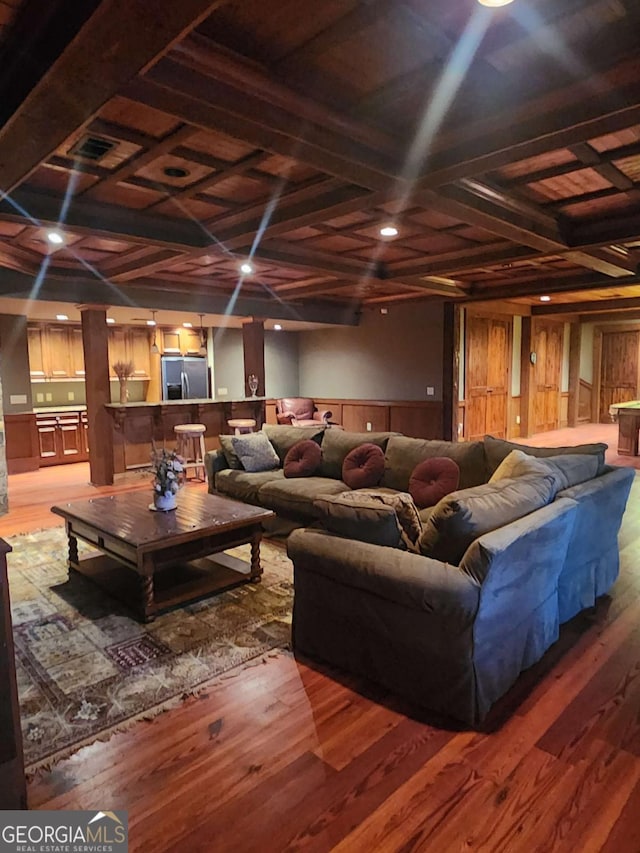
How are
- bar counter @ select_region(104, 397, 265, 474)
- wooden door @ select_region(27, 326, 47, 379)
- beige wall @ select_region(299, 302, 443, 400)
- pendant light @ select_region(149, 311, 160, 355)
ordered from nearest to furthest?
1. bar counter @ select_region(104, 397, 265, 474)
2. pendant light @ select_region(149, 311, 160, 355)
3. beige wall @ select_region(299, 302, 443, 400)
4. wooden door @ select_region(27, 326, 47, 379)

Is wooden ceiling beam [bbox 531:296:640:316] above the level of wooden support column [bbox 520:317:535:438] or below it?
above

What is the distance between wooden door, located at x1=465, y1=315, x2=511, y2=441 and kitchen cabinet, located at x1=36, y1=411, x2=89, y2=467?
20.4ft

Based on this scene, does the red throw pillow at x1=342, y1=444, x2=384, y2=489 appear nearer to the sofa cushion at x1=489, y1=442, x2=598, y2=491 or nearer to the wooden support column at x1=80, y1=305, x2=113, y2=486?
the sofa cushion at x1=489, y1=442, x2=598, y2=491

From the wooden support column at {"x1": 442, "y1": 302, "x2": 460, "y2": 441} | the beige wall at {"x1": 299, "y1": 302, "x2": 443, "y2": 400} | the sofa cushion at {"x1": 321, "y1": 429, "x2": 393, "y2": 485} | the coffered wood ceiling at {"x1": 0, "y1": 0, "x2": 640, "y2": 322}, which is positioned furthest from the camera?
the beige wall at {"x1": 299, "y1": 302, "x2": 443, "y2": 400}

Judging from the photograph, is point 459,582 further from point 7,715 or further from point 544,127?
point 544,127

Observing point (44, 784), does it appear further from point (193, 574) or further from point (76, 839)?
point (193, 574)

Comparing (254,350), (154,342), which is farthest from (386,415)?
(154,342)

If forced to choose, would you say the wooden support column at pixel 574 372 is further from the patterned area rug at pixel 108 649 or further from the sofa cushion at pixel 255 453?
the patterned area rug at pixel 108 649

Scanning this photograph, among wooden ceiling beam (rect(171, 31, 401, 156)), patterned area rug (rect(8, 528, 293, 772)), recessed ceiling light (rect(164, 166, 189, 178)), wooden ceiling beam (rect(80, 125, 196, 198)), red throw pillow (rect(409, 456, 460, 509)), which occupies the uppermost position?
recessed ceiling light (rect(164, 166, 189, 178))

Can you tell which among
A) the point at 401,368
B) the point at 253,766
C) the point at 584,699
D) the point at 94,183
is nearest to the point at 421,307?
the point at 401,368

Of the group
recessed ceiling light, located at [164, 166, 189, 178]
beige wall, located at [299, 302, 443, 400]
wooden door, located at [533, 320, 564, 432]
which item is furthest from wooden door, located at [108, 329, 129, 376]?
wooden door, located at [533, 320, 564, 432]

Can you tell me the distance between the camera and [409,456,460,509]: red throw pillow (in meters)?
3.78

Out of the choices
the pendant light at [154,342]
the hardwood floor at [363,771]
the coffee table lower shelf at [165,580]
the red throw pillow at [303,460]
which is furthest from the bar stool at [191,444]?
the hardwood floor at [363,771]

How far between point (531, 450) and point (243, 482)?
2491mm
